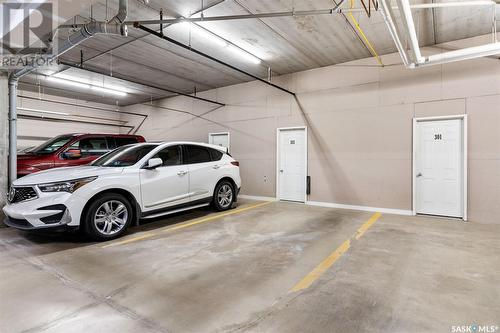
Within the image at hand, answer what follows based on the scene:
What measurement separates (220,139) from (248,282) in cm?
665

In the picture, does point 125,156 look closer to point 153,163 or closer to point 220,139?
point 153,163

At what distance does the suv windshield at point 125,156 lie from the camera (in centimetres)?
425

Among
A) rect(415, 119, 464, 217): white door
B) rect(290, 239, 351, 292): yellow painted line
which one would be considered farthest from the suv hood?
rect(415, 119, 464, 217): white door

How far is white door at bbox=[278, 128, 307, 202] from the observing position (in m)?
6.95

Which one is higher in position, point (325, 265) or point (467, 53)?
point (467, 53)

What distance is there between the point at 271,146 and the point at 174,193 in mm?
3773

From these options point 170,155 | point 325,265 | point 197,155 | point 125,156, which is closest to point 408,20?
point 325,265

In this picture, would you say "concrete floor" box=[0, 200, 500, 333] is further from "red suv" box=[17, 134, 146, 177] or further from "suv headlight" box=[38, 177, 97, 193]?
"red suv" box=[17, 134, 146, 177]

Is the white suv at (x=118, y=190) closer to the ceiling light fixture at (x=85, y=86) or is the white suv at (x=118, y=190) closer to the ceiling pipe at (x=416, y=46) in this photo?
the ceiling pipe at (x=416, y=46)

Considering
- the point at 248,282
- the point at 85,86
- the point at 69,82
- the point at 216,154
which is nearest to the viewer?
the point at 248,282

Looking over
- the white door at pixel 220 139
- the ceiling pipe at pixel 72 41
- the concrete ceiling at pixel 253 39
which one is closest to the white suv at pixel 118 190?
the ceiling pipe at pixel 72 41

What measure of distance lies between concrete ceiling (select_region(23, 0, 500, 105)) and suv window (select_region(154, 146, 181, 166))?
2.28m

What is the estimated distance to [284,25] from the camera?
4520 mm

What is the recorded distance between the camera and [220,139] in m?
8.72
